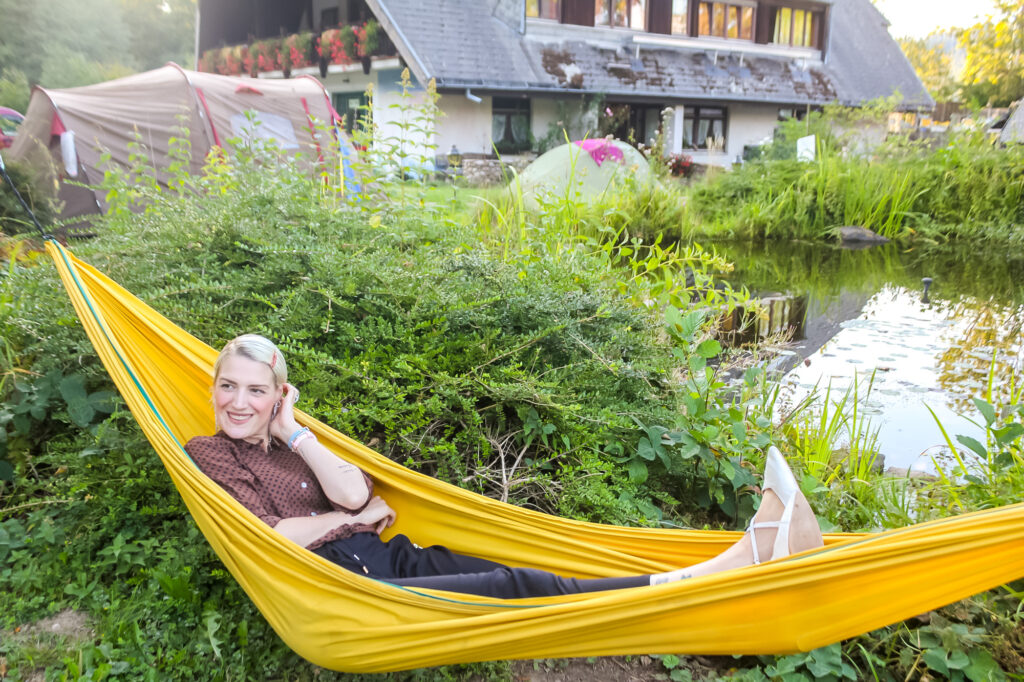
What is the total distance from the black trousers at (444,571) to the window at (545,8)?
12782 millimetres

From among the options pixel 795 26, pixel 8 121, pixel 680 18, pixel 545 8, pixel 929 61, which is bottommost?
pixel 8 121

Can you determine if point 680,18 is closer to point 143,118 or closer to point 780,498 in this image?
point 143,118

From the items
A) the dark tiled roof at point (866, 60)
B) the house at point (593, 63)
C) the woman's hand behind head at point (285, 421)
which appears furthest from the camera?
the dark tiled roof at point (866, 60)

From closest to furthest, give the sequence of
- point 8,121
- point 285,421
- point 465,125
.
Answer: point 285,421 → point 8,121 → point 465,125

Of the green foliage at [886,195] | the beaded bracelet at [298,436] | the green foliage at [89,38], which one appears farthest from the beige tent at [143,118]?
the green foliage at [89,38]

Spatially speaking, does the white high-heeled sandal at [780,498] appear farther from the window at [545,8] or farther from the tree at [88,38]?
the tree at [88,38]

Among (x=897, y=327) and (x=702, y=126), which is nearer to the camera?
(x=897, y=327)

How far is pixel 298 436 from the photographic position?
1.77m

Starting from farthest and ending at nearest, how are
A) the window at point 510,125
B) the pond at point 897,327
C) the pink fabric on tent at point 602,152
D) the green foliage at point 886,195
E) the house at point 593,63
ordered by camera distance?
the window at point 510,125
the house at point 593,63
the pink fabric on tent at point 602,152
the green foliage at point 886,195
the pond at point 897,327

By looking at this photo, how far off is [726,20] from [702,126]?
89.5 inches

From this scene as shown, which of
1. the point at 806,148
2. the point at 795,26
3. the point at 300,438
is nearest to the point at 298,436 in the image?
the point at 300,438

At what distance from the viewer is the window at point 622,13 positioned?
13570mm

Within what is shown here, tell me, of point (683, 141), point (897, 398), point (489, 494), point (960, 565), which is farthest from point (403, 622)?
point (683, 141)

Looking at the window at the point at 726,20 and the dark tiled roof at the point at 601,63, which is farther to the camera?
the window at the point at 726,20
